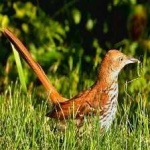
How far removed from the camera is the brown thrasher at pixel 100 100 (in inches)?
222

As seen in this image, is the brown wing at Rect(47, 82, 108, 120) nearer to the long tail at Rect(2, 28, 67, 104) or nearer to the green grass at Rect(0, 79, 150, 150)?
the green grass at Rect(0, 79, 150, 150)

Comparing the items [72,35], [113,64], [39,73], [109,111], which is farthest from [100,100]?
[72,35]

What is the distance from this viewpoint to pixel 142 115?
5512 millimetres

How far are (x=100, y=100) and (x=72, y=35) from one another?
3923mm

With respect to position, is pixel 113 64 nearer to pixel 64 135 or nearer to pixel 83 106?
pixel 83 106

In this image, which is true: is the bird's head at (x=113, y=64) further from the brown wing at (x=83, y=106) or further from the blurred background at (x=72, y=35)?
the blurred background at (x=72, y=35)

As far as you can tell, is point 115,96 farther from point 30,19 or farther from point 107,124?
point 30,19

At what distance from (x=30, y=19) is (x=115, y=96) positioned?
3.56 m

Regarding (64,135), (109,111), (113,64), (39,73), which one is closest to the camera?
(64,135)

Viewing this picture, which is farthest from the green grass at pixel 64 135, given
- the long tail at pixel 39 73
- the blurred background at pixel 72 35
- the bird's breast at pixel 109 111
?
the blurred background at pixel 72 35

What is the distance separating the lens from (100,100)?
5.68 m

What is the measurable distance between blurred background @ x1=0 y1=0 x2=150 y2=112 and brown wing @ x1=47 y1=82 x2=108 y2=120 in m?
2.80

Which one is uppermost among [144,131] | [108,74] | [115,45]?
[115,45]

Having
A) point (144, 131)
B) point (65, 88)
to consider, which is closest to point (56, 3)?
point (65, 88)
